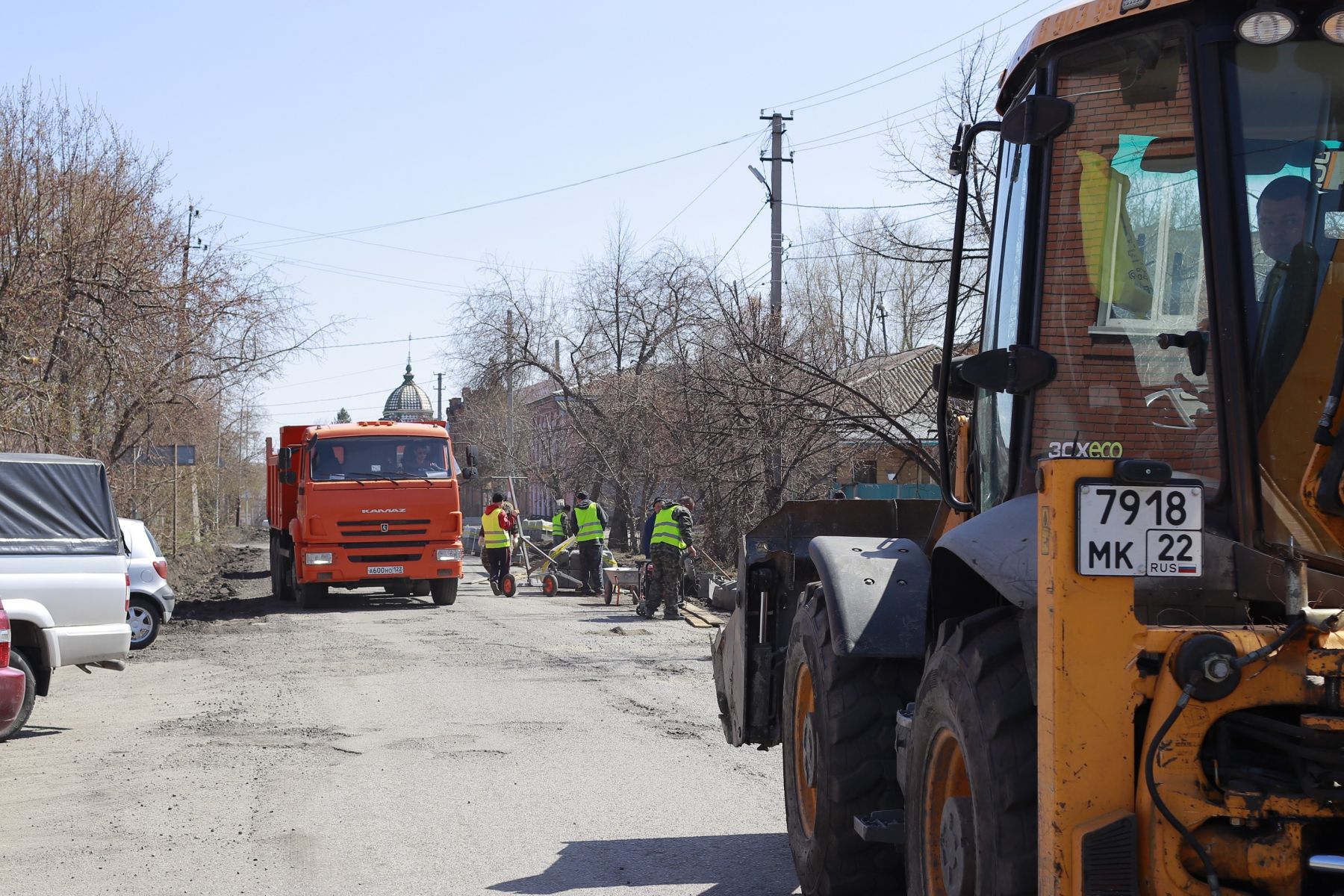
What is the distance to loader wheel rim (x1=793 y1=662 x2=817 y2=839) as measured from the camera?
223 inches

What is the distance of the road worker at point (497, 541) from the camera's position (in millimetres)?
25664

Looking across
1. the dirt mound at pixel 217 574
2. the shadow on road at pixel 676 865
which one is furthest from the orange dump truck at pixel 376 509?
the shadow on road at pixel 676 865

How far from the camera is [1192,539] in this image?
3.23 metres

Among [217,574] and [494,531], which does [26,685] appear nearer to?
[494,531]

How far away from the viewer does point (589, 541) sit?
2519cm

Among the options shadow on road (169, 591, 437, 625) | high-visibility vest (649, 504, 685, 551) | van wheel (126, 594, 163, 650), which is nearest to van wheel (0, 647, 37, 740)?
van wheel (126, 594, 163, 650)

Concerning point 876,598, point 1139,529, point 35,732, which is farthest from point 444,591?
point 1139,529

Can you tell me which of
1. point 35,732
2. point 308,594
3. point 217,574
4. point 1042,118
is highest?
point 1042,118

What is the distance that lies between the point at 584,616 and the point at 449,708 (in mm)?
9904

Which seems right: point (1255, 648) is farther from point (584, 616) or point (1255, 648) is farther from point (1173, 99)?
point (584, 616)

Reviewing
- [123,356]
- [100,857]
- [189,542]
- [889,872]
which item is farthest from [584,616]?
[189,542]

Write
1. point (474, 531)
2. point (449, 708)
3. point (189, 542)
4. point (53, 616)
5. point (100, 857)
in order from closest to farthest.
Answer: point (100, 857) → point (53, 616) → point (449, 708) → point (189, 542) → point (474, 531)

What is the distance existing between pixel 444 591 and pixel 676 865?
16849mm

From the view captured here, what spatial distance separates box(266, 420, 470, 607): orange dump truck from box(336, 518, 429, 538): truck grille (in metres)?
0.01
